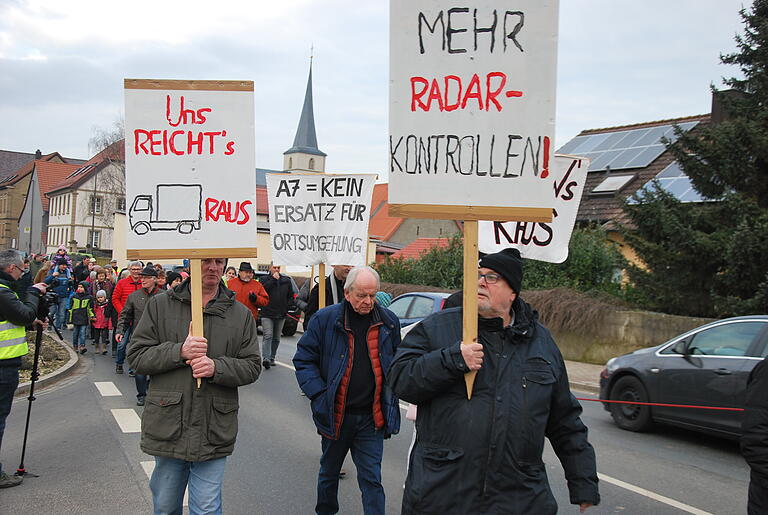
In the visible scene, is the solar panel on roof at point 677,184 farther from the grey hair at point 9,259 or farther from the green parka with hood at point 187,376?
the green parka with hood at point 187,376

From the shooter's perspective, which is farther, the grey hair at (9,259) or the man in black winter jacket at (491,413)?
the grey hair at (9,259)

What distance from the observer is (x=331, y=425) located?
16.6 ft

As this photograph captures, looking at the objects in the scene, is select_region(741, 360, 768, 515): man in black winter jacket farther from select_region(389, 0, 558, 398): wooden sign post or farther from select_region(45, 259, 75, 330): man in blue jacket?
select_region(45, 259, 75, 330): man in blue jacket

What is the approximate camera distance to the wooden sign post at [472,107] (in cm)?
364

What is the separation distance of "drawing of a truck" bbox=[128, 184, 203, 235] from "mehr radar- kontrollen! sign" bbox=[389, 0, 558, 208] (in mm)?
1540

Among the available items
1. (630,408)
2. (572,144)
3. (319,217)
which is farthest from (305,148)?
(630,408)

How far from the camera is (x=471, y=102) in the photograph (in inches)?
145

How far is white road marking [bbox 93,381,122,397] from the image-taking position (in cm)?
1118

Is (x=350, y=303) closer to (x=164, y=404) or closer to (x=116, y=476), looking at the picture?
(x=164, y=404)

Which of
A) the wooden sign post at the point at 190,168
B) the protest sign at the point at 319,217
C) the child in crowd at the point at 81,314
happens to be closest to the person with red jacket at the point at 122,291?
the child in crowd at the point at 81,314

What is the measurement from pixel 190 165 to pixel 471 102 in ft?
6.21

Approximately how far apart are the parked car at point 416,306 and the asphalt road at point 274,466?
130 inches

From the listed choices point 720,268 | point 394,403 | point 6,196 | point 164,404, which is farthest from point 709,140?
point 6,196

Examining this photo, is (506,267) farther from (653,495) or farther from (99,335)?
(99,335)
